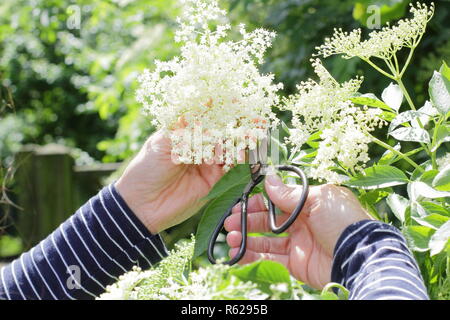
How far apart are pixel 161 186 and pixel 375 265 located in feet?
1.43

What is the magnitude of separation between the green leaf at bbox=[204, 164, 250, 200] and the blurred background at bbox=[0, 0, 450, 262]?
2.37ft

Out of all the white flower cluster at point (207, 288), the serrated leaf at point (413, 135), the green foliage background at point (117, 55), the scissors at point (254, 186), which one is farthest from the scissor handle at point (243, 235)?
the green foliage background at point (117, 55)

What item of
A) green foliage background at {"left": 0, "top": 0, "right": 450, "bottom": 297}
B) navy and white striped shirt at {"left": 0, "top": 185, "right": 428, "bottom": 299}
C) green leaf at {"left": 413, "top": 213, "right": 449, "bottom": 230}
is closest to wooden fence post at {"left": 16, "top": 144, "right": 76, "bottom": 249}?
green foliage background at {"left": 0, "top": 0, "right": 450, "bottom": 297}

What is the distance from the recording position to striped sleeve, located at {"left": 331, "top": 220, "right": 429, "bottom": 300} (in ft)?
1.83

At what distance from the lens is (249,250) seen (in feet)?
2.62

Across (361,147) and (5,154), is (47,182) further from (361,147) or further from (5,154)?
(361,147)

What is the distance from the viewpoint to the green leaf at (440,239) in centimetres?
62

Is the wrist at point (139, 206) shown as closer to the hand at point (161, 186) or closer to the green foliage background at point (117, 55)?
the hand at point (161, 186)

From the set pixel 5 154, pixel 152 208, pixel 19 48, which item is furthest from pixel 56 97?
pixel 152 208

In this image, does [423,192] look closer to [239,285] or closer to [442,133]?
[442,133]

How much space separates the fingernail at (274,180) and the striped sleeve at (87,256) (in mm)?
272

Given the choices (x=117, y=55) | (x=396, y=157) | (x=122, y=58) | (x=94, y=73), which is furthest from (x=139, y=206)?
(x=94, y=73)

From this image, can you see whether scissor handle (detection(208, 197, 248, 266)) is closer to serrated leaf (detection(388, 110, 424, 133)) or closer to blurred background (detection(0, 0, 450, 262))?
serrated leaf (detection(388, 110, 424, 133))

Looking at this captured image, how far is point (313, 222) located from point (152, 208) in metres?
0.32
